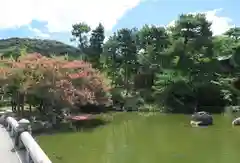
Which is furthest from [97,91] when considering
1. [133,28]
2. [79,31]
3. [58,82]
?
[79,31]

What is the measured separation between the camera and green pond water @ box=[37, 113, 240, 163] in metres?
14.3

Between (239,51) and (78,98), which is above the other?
(239,51)

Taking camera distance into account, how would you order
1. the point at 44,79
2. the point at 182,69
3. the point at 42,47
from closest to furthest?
1. the point at 44,79
2. the point at 182,69
3. the point at 42,47

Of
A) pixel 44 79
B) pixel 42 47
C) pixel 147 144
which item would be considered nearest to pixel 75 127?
pixel 44 79

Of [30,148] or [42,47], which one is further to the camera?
[42,47]

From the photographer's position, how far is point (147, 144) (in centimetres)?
1753

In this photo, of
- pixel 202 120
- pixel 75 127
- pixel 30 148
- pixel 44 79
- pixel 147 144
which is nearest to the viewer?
pixel 30 148

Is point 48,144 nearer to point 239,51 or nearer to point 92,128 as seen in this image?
point 92,128

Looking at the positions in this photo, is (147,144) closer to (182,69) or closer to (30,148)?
(30,148)

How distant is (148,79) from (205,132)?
21.1 metres

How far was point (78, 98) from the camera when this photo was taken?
22.8 metres

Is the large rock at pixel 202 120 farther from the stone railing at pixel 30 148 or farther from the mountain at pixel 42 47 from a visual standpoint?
the mountain at pixel 42 47

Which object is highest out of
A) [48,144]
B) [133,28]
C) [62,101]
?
[133,28]

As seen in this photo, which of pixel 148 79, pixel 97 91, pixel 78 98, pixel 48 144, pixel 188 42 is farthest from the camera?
pixel 148 79
